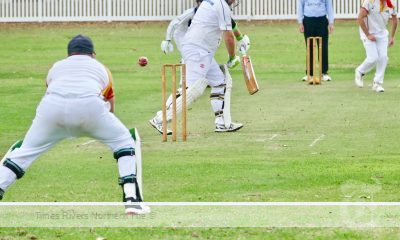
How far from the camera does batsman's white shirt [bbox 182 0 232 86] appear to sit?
18.9 m

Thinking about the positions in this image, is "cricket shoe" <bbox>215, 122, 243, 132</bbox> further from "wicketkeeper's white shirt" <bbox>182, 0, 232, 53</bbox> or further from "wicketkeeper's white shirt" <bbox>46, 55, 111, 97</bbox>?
"wicketkeeper's white shirt" <bbox>46, 55, 111, 97</bbox>

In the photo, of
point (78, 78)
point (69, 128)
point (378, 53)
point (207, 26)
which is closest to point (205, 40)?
point (207, 26)

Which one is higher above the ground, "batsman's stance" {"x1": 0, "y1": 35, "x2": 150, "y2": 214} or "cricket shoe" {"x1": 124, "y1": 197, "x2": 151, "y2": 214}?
"batsman's stance" {"x1": 0, "y1": 35, "x2": 150, "y2": 214}

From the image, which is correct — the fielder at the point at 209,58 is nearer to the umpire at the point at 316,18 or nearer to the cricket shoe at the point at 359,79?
the cricket shoe at the point at 359,79

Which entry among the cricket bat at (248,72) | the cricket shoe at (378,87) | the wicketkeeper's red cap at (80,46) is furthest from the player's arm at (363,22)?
the wicketkeeper's red cap at (80,46)

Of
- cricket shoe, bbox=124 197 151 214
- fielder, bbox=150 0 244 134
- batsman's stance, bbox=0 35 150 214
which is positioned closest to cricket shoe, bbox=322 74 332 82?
fielder, bbox=150 0 244 134

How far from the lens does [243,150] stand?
55.9 feet

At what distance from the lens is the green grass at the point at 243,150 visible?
1304 centimetres

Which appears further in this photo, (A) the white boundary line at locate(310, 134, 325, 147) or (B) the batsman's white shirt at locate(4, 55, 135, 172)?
(A) the white boundary line at locate(310, 134, 325, 147)

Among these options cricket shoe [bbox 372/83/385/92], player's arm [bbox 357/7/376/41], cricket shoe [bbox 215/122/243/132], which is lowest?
cricket shoe [bbox 215/122/243/132]

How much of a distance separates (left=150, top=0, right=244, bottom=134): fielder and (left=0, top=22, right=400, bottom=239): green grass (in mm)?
358

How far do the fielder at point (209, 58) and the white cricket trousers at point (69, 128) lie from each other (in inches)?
273

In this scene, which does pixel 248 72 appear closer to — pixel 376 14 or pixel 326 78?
pixel 376 14

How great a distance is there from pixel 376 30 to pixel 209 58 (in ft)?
21.1
